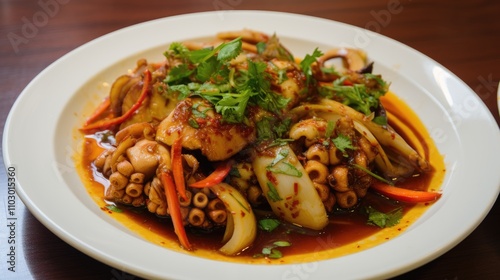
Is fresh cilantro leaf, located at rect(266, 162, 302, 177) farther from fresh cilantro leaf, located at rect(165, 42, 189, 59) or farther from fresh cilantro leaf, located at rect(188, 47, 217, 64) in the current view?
fresh cilantro leaf, located at rect(165, 42, 189, 59)

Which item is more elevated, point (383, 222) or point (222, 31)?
point (222, 31)

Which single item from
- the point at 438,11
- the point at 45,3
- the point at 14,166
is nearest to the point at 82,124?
the point at 14,166

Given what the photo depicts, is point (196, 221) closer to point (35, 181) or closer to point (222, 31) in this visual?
point (35, 181)

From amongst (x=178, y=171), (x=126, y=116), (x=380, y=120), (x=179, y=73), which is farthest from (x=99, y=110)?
(x=380, y=120)

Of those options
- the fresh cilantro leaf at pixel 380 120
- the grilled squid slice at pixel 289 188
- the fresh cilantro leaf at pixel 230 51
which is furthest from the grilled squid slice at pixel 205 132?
the fresh cilantro leaf at pixel 380 120

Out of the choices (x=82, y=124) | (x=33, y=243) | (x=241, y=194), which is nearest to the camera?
(x=33, y=243)

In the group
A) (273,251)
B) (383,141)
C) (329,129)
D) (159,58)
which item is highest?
(159,58)

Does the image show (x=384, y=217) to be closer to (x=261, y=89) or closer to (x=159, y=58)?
(x=261, y=89)

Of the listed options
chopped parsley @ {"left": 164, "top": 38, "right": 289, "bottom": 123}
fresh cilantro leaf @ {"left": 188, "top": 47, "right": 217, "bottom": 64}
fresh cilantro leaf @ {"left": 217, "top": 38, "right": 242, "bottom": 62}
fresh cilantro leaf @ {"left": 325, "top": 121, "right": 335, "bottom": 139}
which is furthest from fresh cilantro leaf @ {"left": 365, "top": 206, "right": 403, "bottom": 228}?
fresh cilantro leaf @ {"left": 188, "top": 47, "right": 217, "bottom": 64}
